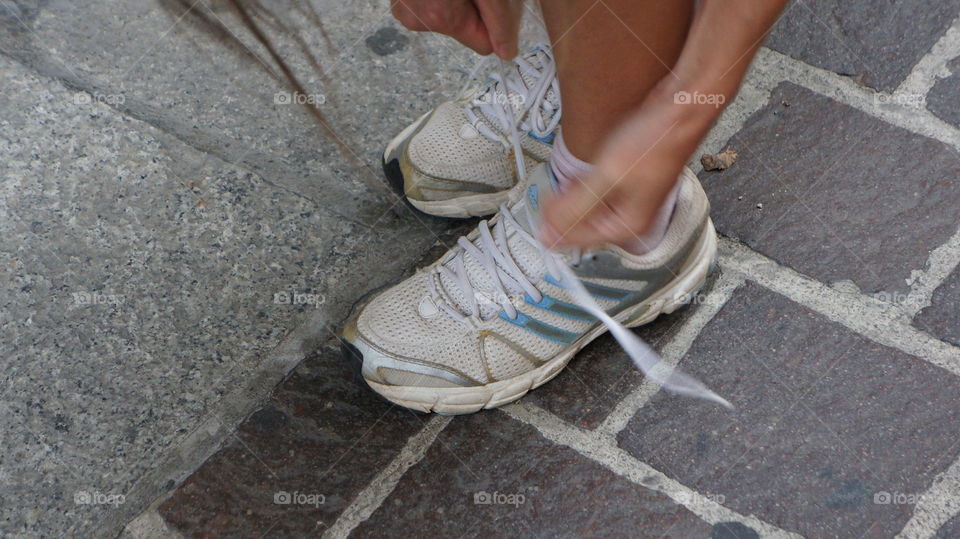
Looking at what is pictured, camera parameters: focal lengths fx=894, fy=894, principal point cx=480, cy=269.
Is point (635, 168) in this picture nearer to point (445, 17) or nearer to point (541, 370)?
point (445, 17)

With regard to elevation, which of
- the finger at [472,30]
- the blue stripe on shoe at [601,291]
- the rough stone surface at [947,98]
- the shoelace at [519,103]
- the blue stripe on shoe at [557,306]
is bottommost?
the blue stripe on shoe at [557,306]

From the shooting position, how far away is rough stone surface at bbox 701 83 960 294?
4.42 feet

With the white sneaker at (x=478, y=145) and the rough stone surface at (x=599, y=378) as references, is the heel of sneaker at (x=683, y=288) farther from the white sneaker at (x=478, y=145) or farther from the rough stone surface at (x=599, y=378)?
the white sneaker at (x=478, y=145)

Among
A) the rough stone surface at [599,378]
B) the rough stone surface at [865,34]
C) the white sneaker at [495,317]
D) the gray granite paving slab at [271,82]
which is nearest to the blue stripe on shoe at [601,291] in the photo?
the white sneaker at [495,317]

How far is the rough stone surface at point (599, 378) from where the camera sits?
1.24 meters

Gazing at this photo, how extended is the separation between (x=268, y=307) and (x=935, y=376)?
949 mm

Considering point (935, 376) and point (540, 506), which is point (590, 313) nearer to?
point (540, 506)

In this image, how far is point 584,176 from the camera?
1097mm

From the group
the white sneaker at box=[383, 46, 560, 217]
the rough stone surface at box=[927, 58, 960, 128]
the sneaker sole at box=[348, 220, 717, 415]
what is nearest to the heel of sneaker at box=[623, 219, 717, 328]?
the sneaker sole at box=[348, 220, 717, 415]

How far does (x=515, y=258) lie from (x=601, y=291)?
12 cm

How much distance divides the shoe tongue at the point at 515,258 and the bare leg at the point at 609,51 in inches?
5.0

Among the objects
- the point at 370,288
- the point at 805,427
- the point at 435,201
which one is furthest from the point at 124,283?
the point at 805,427

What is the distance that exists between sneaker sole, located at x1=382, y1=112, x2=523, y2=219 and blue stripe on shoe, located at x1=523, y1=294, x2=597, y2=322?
244mm

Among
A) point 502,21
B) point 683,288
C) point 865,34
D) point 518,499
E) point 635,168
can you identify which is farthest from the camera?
point 865,34
